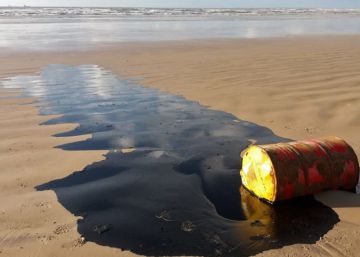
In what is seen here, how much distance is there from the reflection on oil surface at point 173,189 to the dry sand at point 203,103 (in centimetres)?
16

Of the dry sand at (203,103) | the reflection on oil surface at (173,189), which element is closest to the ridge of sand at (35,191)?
the dry sand at (203,103)

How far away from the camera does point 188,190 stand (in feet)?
13.5

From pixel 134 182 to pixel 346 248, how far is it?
2.00 metres

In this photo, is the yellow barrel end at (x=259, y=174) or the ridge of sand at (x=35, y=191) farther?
the yellow barrel end at (x=259, y=174)

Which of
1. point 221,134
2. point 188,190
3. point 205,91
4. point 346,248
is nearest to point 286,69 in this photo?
point 205,91

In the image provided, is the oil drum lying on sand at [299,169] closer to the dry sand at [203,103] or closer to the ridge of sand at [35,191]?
the dry sand at [203,103]

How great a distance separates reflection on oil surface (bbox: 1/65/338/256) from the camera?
3.32 metres

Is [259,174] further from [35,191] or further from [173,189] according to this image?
[35,191]

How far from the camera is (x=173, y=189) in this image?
415cm

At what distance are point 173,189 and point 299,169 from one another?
45.5 inches

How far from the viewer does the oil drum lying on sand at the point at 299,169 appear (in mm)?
3748

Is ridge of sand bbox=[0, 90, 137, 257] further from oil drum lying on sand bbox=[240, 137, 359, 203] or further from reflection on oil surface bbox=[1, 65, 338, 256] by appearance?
oil drum lying on sand bbox=[240, 137, 359, 203]

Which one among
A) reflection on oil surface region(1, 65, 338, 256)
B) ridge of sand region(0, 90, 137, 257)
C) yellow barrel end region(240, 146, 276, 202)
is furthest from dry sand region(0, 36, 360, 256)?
yellow barrel end region(240, 146, 276, 202)

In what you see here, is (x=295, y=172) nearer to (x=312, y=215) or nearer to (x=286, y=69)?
(x=312, y=215)
